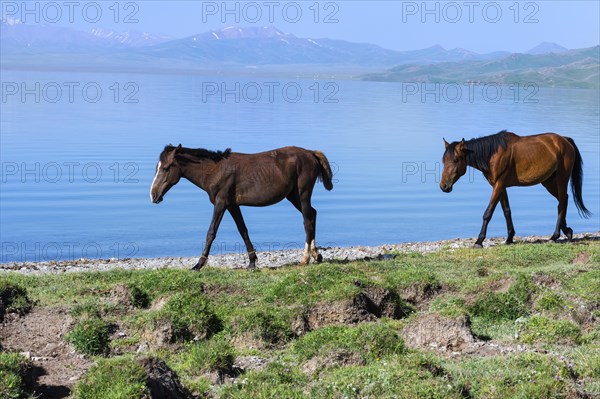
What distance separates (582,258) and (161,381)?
9798 mm

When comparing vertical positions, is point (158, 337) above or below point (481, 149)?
below

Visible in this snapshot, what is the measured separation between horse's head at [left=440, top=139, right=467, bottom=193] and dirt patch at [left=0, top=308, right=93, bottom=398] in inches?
388

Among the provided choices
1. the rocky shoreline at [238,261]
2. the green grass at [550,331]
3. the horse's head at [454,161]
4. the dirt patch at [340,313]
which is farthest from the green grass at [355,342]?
the horse's head at [454,161]

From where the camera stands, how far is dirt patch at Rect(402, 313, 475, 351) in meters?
10.5

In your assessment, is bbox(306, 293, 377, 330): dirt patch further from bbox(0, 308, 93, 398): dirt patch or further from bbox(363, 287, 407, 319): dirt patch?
bbox(0, 308, 93, 398): dirt patch

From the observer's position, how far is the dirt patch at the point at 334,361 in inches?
377

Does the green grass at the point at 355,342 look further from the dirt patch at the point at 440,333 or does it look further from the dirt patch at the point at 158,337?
the dirt patch at the point at 158,337

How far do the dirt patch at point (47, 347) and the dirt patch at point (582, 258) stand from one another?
8656 mm

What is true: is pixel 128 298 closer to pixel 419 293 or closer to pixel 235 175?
pixel 419 293

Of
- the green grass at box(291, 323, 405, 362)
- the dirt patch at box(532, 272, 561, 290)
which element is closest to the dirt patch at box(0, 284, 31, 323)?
the green grass at box(291, 323, 405, 362)

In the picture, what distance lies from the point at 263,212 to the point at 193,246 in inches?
290

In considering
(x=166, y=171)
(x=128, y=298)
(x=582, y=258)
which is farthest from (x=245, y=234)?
(x=582, y=258)

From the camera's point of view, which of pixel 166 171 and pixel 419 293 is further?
pixel 166 171

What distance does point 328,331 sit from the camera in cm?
1034
